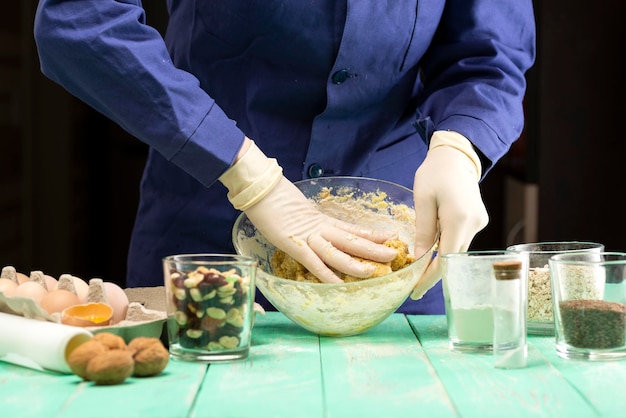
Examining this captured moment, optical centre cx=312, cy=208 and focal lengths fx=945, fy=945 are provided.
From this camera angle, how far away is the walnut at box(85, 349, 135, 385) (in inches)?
43.1

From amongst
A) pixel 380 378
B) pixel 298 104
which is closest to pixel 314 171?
pixel 298 104

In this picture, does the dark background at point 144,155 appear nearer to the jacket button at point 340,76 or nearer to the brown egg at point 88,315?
the jacket button at point 340,76

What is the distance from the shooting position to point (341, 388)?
112 centimetres

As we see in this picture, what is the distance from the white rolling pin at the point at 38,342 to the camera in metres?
1.16

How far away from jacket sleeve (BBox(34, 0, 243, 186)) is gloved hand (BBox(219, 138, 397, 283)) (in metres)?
0.05

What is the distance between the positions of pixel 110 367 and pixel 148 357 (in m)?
0.05

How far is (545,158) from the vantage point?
3.27 metres

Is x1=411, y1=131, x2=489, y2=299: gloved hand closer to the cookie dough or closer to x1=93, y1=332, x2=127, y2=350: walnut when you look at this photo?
the cookie dough

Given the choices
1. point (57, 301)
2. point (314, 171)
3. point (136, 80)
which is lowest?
point (57, 301)

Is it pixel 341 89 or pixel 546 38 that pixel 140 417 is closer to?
pixel 341 89

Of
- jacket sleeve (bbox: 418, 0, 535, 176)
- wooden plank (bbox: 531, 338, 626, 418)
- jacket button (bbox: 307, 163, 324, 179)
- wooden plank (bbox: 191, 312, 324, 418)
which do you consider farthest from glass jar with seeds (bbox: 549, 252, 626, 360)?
jacket button (bbox: 307, 163, 324, 179)

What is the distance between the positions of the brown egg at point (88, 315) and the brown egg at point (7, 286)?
109 mm

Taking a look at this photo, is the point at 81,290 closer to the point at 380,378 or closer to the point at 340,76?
the point at 380,378

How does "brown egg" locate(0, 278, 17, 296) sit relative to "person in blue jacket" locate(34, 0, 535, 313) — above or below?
below
